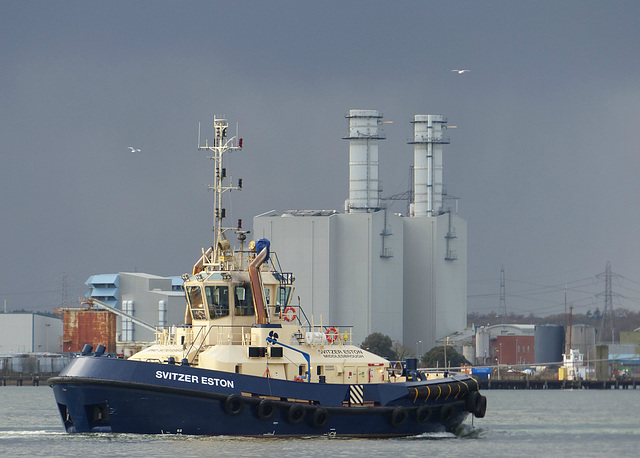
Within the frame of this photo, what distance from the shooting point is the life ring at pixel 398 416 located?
28.6 meters

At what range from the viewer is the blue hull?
26625 millimetres

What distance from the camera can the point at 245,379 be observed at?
2716 cm

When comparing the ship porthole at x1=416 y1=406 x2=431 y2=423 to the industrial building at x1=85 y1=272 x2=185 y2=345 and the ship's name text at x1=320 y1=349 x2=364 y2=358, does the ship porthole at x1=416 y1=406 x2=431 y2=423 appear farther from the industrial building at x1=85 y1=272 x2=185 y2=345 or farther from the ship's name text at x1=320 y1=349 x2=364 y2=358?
the industrial building at x1=85 y1=272 x2=185 y2=345

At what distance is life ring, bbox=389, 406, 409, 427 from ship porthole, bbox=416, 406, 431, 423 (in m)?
0.36

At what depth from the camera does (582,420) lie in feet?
136

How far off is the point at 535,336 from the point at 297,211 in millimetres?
23059

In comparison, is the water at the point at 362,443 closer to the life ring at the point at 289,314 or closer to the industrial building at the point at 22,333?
the life ring at the point at 289,314

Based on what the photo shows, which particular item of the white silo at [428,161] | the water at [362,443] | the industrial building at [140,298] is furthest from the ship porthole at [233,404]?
the white silo at [428,161]

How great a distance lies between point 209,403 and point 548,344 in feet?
263

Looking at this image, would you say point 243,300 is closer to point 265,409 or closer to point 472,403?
point 265,409

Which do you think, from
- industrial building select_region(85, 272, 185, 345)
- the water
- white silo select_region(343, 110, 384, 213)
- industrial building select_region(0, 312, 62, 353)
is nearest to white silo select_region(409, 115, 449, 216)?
white silo select_region(343, 110, 384, 213)

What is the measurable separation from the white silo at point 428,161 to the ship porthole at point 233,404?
78.9 metres

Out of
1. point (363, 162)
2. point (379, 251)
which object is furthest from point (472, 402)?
point (363, 162)

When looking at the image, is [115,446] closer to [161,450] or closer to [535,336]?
[161,450]
